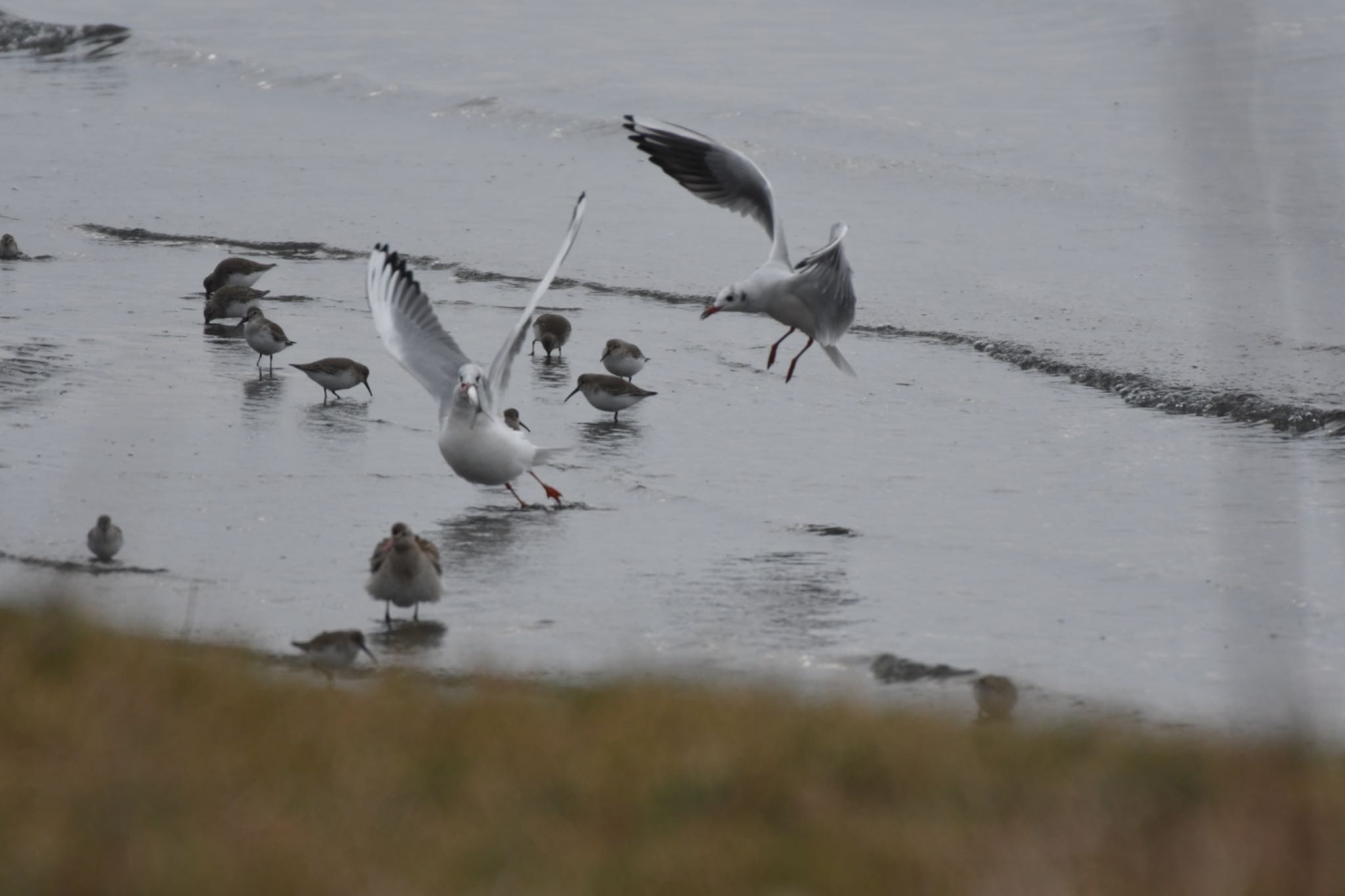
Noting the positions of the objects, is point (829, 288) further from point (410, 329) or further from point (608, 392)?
point (410, 329)

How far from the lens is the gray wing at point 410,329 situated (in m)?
11.0

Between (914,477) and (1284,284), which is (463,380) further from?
(1284,284)

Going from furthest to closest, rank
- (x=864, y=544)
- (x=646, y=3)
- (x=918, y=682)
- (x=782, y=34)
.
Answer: (x=646, y=3), (x=782, y=34), (x=864, y=544), (x=918, y=682)

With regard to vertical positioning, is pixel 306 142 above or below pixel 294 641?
below

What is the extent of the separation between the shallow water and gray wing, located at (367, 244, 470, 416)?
26.8 inches

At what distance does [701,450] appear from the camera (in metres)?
12.0

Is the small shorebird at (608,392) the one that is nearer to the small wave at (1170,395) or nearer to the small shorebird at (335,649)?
the small wave at (1170,395)

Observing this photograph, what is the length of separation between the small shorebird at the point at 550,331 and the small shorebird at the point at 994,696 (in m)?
8.81

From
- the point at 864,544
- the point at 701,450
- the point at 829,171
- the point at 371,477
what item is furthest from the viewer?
the point at 829,171

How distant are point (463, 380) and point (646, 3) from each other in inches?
1547

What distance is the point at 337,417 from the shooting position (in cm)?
1258

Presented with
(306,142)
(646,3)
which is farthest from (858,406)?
(646,3)

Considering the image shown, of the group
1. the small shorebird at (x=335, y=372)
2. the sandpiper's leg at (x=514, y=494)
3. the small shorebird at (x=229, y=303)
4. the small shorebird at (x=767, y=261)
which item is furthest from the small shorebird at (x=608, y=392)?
the small shorebird at (x=229, y=303)

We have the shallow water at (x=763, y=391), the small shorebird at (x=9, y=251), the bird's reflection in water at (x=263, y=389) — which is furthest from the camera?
the small shorebird at (x=9, y=251)
